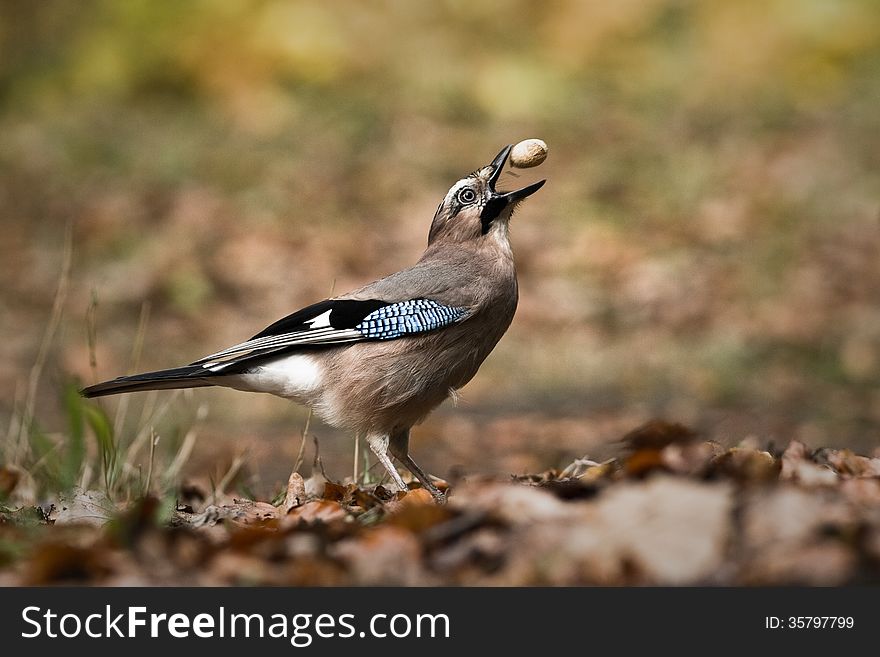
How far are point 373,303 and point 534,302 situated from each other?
4.57 meters

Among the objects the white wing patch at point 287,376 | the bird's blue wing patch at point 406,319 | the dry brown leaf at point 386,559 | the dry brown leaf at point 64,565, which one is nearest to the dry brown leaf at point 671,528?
the dry brown leaf at point 386,559

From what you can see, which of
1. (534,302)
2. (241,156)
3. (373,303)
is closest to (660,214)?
(534,302)

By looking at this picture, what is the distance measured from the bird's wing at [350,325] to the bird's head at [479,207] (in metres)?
0.67

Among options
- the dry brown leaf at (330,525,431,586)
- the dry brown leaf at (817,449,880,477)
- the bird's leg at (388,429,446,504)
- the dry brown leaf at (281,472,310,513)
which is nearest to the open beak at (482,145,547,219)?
the bird's leg at (388,429,446,504)

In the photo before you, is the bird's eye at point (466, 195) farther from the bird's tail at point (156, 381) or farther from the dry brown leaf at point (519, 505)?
the dry brown leaf at point (519, 505)

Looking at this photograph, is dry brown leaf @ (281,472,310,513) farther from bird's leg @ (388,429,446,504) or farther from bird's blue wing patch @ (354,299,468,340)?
bird's blue wing patch @ (354,299,468,340)

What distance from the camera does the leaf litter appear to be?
250cm

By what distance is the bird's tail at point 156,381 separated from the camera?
14.7 feet

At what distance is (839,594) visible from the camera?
2.44 metres

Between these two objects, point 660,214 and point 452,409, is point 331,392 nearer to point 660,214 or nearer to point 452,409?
point 452,409

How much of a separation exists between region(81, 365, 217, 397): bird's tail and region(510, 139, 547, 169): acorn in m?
1.68

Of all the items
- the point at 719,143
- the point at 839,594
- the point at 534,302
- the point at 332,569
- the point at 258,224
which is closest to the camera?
the point at 839,594

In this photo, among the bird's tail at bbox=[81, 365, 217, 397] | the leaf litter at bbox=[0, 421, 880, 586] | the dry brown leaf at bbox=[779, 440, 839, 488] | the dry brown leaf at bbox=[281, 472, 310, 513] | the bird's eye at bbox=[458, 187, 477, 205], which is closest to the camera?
the leaf litter at bbox=[0, 421, 880, 586]

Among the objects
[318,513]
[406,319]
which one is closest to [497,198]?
[406,319]
